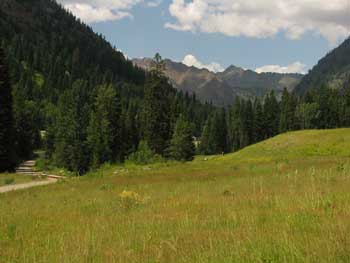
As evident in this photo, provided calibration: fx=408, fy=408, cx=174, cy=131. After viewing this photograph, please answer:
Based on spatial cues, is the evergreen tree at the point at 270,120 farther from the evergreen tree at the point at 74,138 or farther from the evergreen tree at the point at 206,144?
the evergreen tree at the point at 74,138

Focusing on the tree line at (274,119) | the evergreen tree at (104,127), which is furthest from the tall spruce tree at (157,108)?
the tree line at (274,119)

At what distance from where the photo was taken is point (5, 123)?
2211 inches

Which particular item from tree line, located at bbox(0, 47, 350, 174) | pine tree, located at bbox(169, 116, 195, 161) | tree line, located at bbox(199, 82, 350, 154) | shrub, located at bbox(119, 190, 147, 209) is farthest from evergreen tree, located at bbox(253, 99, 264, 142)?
shrub, located at bbox(119, 190, 147, 209)

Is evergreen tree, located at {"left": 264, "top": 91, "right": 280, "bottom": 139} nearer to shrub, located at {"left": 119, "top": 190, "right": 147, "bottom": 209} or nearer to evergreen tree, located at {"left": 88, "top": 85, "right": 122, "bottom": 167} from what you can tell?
evergreen tree, located at {"left": 88, "top": 85, "right": 122, "bottom": 167}

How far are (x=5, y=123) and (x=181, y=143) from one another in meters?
45.1

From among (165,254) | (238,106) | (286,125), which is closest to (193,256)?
(165,254)

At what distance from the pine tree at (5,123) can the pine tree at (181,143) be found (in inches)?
1515

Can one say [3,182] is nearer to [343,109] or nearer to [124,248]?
[124,248]

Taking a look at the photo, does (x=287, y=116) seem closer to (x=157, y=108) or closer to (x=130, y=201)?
(x=157, y=108)

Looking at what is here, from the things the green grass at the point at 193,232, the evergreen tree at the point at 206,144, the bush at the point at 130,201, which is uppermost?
the green grass at the point at 193,232

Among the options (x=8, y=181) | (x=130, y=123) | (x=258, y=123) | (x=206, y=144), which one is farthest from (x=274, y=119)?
(x=8, y=181)

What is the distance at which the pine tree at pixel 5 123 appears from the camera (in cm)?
5447

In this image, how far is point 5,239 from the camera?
9.47 m

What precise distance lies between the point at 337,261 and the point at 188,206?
7575mm
